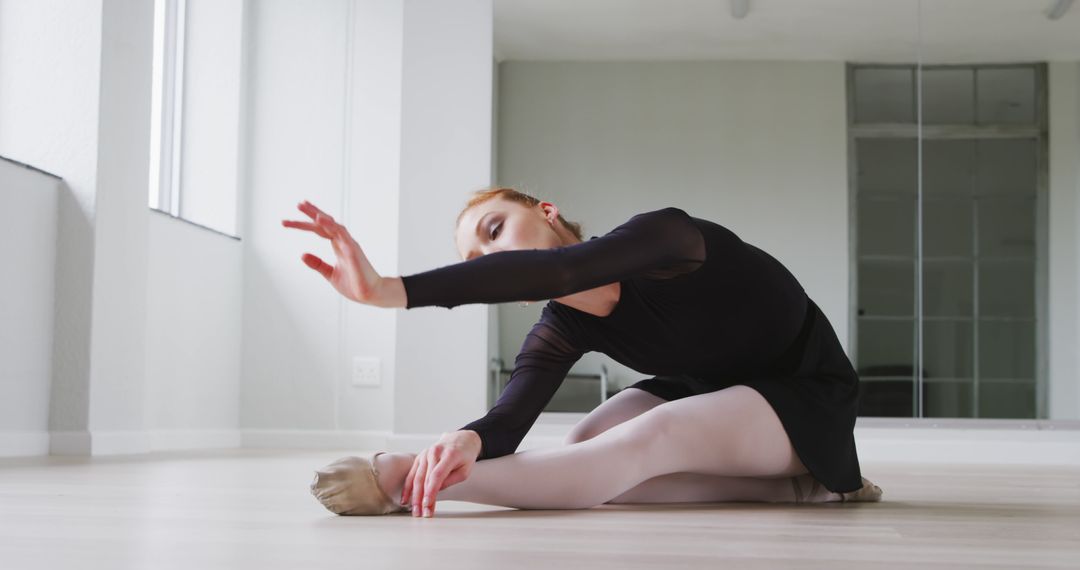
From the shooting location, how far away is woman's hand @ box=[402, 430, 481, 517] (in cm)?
163

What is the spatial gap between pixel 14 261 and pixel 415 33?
1.78 meters

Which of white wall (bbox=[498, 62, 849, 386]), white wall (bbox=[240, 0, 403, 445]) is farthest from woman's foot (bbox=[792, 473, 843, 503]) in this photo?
white wall (bbox=[240, 0, 403, 445])

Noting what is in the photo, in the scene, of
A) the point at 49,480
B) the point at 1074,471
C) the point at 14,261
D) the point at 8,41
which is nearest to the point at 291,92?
the point at 8,41

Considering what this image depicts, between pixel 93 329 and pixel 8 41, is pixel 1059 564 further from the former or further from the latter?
pixel 8 41

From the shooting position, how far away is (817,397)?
1.99m

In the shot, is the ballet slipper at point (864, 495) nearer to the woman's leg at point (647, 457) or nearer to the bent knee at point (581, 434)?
the woman's leg at point (647, 457)

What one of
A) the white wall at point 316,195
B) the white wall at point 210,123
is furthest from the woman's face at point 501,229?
the white wall at point 210,123

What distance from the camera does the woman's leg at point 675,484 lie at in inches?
80.2

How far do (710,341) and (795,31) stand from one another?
11.0 ft

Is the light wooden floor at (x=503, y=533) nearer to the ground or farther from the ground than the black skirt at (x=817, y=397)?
nearer to the ground

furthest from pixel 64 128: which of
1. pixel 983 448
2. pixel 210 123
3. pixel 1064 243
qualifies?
pixel 1064 243

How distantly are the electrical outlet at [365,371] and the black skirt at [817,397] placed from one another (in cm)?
331

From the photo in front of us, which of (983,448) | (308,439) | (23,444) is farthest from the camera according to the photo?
(308,439)

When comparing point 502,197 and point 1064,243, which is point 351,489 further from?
point 1064,243
